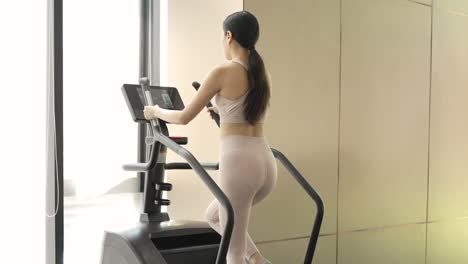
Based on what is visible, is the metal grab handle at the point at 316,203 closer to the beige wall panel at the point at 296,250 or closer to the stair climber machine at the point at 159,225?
the stair climber machine at the point at 159,225

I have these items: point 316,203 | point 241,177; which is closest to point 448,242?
point 316,203

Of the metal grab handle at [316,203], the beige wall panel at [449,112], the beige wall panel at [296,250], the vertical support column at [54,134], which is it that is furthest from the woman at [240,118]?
the beige wall panel at [449,112]

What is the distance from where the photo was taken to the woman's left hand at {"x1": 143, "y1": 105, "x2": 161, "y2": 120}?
9.59 ft

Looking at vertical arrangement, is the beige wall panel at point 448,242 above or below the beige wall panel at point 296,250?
below

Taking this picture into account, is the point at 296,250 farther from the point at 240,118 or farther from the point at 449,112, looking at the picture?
the point at 449,112

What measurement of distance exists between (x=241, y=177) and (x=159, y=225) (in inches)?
30.3

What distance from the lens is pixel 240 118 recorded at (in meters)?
2.75

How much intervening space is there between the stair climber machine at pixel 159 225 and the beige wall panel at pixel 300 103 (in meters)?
1.13

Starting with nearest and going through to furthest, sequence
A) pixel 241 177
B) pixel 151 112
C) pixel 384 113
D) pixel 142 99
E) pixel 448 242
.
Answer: pixel 241 177 < pixel 151 112 < pixel 142 99 < pixel 384 113 < pixel 448 242

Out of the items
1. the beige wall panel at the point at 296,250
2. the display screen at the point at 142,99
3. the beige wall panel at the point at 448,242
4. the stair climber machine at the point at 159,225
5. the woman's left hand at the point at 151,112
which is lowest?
the beige wall panel at the point at 448,242

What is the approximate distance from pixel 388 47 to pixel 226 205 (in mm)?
3354

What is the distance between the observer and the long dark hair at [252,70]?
9.00 ft

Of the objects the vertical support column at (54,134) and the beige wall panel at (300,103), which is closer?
the vertical support column at (54,134)
